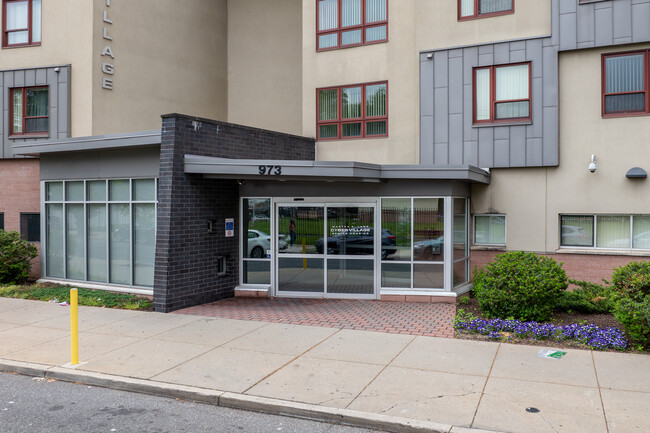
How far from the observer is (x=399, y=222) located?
42.0ft

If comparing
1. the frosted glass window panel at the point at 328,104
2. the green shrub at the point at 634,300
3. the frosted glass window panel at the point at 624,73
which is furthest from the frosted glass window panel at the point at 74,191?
the frosted glass window panel at the point at 624,73

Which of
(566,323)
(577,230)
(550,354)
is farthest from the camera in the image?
(577,230)

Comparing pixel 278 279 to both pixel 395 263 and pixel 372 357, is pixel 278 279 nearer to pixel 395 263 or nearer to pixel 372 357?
pixel 395 263

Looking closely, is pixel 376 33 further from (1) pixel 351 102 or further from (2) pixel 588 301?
(2) pixel 588 301

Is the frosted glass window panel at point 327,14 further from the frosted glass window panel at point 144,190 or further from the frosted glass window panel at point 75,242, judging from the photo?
the frosted glass window panel at point 75,242

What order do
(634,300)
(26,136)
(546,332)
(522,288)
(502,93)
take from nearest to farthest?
(634,300) < (546,332) < (522,288) < (502,93) < (26,136)

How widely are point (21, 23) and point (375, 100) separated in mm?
11215

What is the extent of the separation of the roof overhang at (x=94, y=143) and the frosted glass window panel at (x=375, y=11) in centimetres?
691

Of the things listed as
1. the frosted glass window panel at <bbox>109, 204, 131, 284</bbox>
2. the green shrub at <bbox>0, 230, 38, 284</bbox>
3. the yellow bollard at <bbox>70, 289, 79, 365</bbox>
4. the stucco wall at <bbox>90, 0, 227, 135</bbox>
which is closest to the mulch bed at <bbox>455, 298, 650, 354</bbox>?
the yellow bollard at <bbox>70, 289, 79, 365</bbox>

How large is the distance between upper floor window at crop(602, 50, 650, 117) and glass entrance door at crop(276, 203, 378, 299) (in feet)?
19.8

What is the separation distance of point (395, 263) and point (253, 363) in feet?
18.7

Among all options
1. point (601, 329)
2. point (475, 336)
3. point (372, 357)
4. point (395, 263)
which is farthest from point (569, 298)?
point (372, 357)

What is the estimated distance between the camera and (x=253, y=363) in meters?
7.91

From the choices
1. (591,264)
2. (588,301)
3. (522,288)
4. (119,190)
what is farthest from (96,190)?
(591,264)
